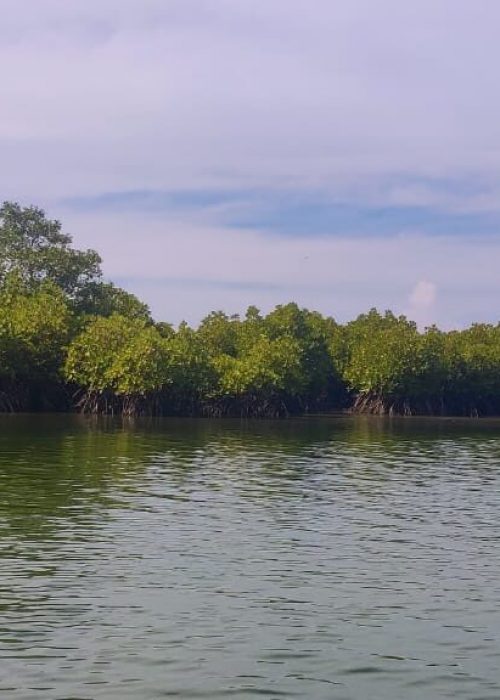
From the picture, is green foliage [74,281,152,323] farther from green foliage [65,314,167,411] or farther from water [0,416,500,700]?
water [0,416,500,700]

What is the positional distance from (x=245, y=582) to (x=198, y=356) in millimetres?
59105

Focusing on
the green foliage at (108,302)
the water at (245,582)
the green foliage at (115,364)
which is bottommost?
the water at (245,582)

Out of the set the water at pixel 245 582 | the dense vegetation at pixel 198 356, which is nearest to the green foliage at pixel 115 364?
the dense vegetation at pixel 198 356

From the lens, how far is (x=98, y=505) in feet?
88.7

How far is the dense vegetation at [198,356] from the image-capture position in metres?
73.7

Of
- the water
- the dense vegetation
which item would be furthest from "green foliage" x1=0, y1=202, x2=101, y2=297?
the water

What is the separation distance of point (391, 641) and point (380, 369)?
7548 centimetres

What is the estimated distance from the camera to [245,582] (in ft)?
60.3

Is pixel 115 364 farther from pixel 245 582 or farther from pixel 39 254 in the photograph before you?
pixel 245 582

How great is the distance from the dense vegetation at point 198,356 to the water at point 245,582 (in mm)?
35583

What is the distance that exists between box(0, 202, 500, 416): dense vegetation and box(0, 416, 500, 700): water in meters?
35.6

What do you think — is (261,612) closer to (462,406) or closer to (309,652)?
(309,652)

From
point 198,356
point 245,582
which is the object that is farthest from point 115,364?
point 245,582

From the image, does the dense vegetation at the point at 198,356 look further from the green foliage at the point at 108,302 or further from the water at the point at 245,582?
the water at the point at 245,582
